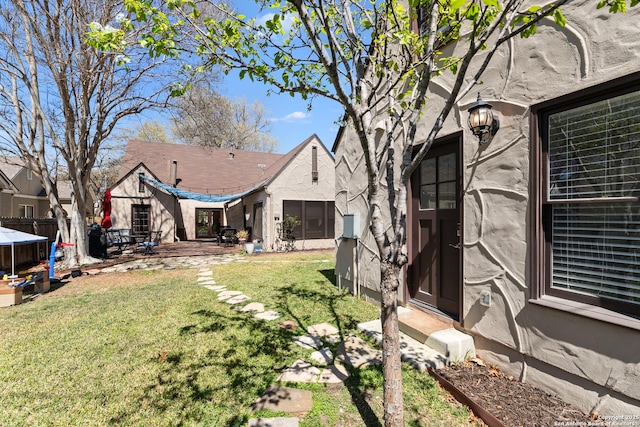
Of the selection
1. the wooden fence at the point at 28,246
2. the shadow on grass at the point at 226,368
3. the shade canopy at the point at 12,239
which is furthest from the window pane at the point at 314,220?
the wooden fence at the point at 28,246

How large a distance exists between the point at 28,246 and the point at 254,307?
10.4m

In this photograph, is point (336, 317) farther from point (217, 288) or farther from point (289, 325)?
point (217, 288)

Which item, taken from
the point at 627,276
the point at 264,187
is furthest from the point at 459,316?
the point at 264,187

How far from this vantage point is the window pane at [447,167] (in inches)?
163

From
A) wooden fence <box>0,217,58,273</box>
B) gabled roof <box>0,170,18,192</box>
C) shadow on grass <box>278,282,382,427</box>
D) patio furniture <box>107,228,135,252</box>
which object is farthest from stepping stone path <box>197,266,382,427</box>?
gabled roof <box>0,170,18,192</box>

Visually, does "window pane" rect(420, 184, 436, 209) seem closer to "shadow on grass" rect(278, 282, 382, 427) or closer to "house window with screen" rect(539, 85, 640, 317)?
"house window with screen" rect(539, 85, 640, 317)

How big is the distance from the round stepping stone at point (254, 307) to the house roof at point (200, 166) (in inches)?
459

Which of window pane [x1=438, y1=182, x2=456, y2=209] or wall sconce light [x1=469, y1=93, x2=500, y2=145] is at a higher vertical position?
wall sconce light [x1=469, y1=93, x2=500, y2=145]

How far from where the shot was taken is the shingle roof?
57.4 feet

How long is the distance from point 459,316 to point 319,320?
214 centimetres

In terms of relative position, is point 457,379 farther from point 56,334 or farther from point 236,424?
point 56,334

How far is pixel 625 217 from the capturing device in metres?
2.45

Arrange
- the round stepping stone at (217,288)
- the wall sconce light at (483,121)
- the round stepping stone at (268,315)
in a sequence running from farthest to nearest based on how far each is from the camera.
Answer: the round stepping stone at (217,288)
the round stepping stone at (268,315)
the wall sconce light at (483,121)

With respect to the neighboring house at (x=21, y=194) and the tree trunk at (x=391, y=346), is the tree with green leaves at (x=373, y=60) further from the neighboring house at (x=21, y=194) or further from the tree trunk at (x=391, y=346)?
the neighboring house at (x=21, y=194)
